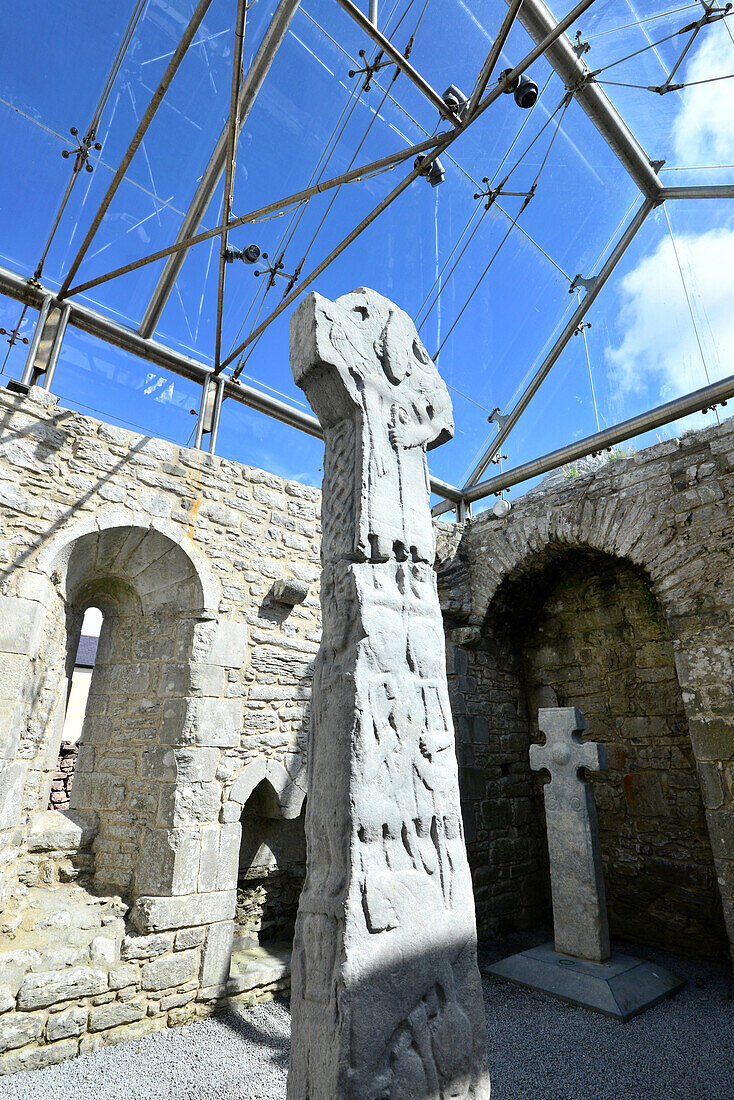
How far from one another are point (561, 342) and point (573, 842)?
191 inches

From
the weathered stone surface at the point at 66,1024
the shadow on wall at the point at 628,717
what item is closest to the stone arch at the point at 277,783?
the weathered stone surface at the point at 66,1024

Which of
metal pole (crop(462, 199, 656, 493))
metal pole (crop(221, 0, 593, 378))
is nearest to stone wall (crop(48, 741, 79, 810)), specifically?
metal pole (crop(221, 0, 593, 378))

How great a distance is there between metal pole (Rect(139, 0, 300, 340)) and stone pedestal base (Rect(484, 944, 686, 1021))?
5.49 metres

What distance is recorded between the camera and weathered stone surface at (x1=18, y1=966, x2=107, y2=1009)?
3.08 meters

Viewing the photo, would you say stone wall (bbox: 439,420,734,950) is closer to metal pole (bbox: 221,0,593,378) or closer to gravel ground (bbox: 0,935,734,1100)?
gravel ground (bbox: 0,935,734,1100)

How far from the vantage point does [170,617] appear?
432 centimetres

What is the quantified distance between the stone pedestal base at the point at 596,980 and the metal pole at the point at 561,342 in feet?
15.6

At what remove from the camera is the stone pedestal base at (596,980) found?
3.67 meters

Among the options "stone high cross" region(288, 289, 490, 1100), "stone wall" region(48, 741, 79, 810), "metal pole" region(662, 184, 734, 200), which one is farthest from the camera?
"stone wall" region(48, 741, 79, 810)

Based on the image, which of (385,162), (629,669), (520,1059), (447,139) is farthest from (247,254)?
(520,1059)

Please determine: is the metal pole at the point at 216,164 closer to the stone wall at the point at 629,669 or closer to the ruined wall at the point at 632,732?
the stone wall at the point at 629,669

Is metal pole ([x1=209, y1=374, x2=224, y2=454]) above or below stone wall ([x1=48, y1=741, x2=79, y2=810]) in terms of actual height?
above

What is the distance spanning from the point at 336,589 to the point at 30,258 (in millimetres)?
4168

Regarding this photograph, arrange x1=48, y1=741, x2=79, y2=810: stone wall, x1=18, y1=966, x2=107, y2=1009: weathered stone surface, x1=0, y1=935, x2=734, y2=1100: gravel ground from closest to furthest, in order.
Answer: x1=0, y1=935, x2=734, y2=1100: gravel ground
x1=18, y1=966, x2=107, y2=1009: weathered stone surface
x1=48, y1=741, x2=79, y2=810: stone wall
